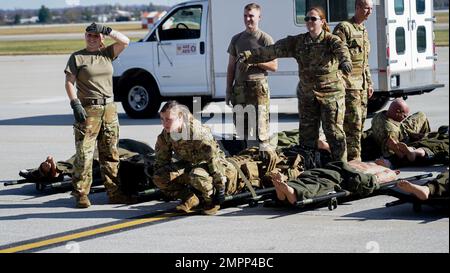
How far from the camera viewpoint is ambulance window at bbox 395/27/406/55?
16.6m

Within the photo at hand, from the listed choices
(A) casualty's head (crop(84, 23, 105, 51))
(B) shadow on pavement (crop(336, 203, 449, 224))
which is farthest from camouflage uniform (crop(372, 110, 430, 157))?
(A) casualty's head (crop(84, 23, 105, 51))

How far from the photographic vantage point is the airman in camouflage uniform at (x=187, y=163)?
9102mm

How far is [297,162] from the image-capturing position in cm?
995

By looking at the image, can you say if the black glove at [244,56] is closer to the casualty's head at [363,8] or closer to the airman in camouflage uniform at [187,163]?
the airman in camouflage uniform at [187,163]

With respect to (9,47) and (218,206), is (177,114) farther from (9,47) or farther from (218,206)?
(9,47)

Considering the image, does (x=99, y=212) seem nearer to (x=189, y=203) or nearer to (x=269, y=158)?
(x=189, y=203)

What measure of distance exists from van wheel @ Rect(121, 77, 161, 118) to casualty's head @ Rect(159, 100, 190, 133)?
9.41 metres

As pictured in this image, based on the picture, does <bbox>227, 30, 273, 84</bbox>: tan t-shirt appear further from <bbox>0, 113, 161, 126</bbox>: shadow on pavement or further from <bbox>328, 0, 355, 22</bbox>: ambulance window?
<bbox>0, 113, 161, 126</bbox>: shadow on pavement

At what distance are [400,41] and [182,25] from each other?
4.00m

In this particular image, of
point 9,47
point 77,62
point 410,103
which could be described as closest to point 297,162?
point 77,62

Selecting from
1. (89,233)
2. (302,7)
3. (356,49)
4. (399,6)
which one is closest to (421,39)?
(399,6)

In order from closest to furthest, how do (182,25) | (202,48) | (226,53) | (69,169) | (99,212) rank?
(99,212) < (69,169) < (226,53) < (202,48) < (182,25)

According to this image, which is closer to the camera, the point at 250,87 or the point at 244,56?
the point at 244,56

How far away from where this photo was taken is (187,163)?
371 inches
